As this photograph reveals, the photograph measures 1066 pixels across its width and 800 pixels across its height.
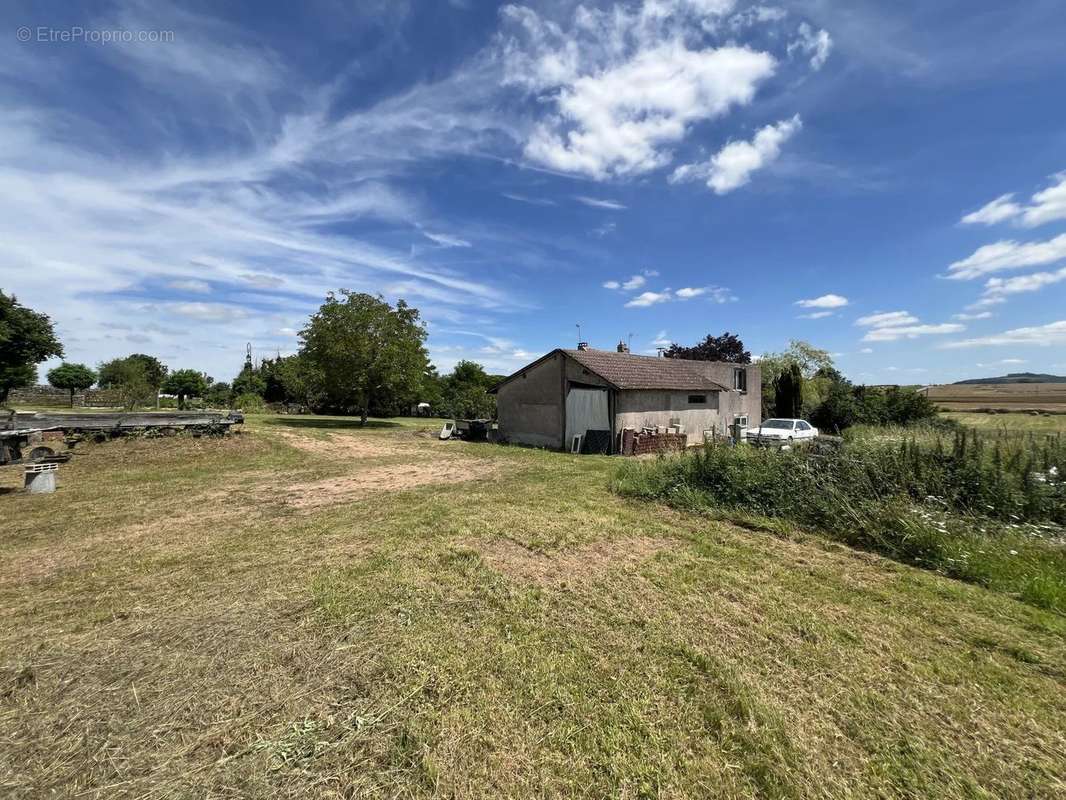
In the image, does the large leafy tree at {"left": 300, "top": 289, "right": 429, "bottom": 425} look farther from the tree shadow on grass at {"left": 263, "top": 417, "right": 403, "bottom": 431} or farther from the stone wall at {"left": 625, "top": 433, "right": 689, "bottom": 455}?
the stone wall at {"left": 625, "top": 433, "right": 689, "bottom": 455}

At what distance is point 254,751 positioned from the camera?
2.32 meters

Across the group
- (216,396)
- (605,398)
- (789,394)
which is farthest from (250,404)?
(789,394)

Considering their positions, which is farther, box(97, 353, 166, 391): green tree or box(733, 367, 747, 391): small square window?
box(97, 353, 166, 391): green tree

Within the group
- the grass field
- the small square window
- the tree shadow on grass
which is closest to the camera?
the grass field

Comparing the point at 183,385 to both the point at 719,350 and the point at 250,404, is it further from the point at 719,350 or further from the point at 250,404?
the point at 719,350

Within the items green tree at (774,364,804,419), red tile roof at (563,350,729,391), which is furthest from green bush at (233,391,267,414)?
green tree at (774,364,804,419)

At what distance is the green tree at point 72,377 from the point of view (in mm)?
45375

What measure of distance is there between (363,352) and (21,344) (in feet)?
91.4

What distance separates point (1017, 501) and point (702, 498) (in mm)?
3984

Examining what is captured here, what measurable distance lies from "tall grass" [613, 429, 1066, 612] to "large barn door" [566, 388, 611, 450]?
28.4 feet

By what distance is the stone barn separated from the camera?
58.6 feet

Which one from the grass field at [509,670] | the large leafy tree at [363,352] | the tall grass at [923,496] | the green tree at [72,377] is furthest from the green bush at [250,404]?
the tall grass at [923,496]

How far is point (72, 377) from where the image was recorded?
45281 millimetres

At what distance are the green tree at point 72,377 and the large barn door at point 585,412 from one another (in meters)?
54.5
